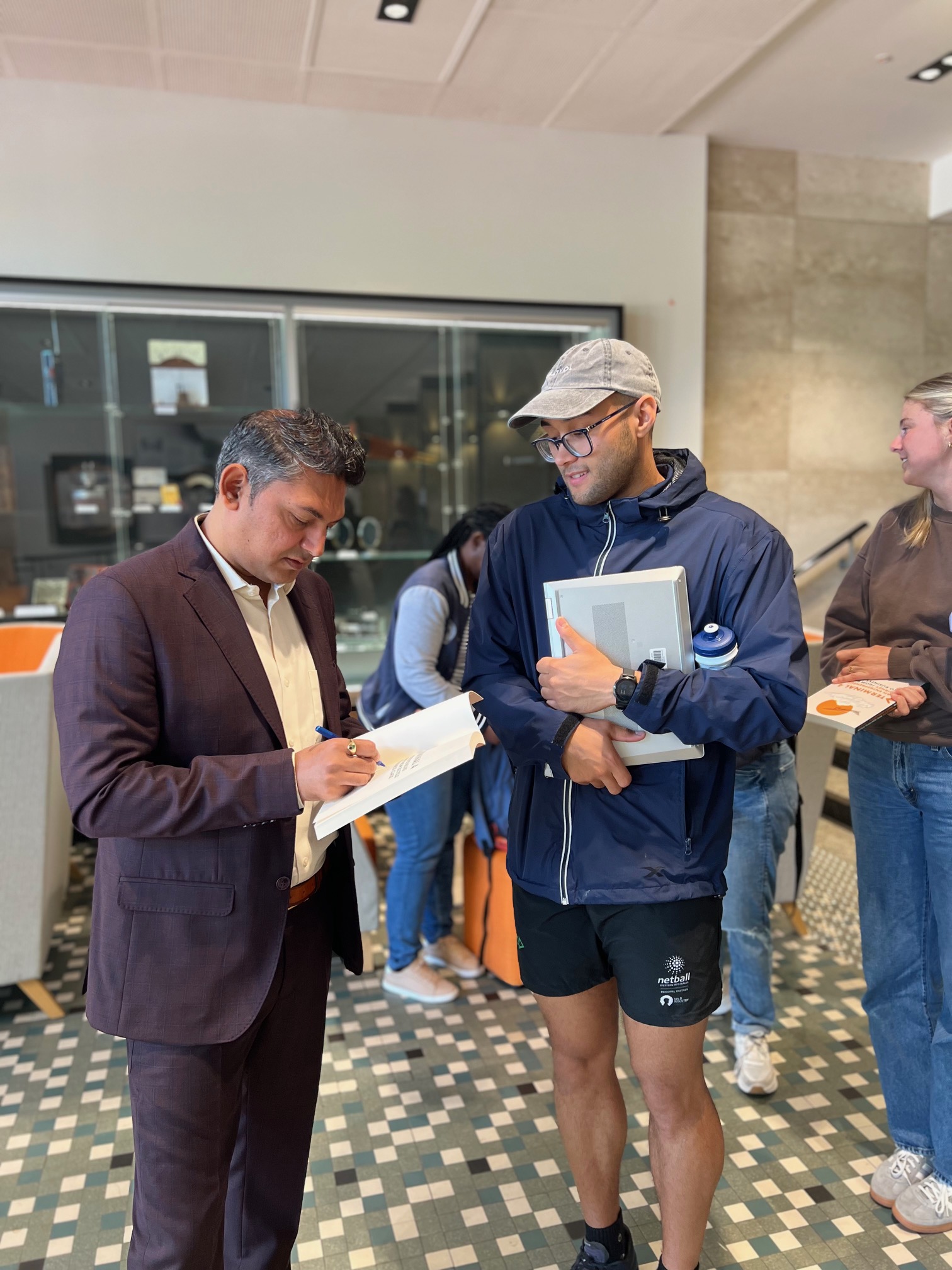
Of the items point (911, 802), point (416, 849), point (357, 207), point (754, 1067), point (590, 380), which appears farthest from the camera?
point (357, 207)

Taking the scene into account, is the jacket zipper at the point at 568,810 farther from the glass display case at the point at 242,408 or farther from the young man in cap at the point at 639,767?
the glass display case at the point at 242,408

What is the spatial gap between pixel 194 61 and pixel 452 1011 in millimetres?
3944

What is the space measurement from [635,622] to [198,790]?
2.37 feet

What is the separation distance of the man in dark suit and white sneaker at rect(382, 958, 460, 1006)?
1.52 m

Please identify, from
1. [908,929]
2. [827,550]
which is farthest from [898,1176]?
[827,550]

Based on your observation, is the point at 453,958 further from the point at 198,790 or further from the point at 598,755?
the point at 198,790

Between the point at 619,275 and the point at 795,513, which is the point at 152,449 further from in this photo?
the point at 795,513

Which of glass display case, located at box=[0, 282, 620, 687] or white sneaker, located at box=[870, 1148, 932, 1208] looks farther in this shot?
glass display case, located at box=[0, 282, 620, 687]

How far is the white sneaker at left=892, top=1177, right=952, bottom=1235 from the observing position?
197 centimetres

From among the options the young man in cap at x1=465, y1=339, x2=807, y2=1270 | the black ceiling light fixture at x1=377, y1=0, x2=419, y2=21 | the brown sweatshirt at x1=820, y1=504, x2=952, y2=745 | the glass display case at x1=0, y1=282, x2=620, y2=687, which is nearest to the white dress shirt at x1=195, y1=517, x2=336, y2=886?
the young man in cap at x1=465, y1=339, x2=807, y2=1270

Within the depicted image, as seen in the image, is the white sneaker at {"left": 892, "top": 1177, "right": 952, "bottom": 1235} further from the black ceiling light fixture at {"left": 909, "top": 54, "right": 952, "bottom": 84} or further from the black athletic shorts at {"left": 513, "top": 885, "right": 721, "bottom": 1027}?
the black ceiling light fixture at {"left": 909, "top": 54, "right": 952, "bottom": 84}

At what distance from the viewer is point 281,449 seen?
1317mm

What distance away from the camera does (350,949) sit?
1598 millimetres

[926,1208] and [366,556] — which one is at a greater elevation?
[366,556]
